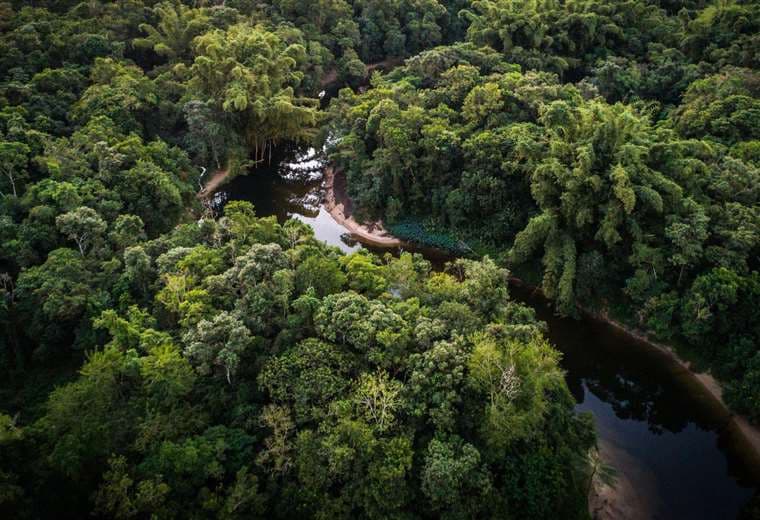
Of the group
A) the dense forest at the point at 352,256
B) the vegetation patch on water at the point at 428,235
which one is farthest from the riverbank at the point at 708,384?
the vegetation patch on water at the point at 428,235

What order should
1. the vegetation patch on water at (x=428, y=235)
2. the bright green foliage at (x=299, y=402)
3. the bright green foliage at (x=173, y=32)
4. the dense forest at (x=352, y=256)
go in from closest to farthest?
the bright green foliage at (x=299, y=402) < the dense forest at (x=352, y=256) < the vegetation patch on water at (x=428, y=235) < the bright green foliage at (x=173, y=32)

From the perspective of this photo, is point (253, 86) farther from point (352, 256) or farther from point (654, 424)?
point (654, 424)

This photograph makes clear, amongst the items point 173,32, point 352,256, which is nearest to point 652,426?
point 352,256

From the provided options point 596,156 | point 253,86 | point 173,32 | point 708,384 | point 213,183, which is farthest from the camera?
point 173,32

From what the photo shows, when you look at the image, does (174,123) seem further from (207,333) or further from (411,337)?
(411,337)

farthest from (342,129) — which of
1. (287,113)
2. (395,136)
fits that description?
(395,136)

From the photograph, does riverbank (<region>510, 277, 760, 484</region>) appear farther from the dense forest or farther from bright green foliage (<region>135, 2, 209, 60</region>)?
bright green foliage (<region>135, 2, 209, 60</region>)

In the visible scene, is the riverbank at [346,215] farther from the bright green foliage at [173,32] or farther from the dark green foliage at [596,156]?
the bright green foliage at [173,32]
